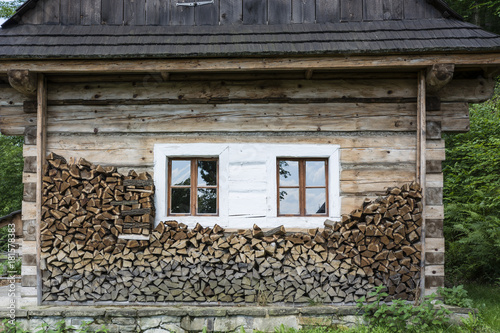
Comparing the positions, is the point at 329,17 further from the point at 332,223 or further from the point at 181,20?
the point at 332,223

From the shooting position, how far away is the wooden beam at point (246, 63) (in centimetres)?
519

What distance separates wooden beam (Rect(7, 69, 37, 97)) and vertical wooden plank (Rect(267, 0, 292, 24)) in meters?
3.69

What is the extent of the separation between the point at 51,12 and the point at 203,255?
183 inches

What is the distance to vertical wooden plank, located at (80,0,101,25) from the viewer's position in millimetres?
6094

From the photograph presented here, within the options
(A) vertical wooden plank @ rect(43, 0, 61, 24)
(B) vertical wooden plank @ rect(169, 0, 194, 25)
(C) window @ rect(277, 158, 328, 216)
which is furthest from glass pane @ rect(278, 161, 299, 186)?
(A) vertical wooden plank @ rect(43, 0, 61, 24)

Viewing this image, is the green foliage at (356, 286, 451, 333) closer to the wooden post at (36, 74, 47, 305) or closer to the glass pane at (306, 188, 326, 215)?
the glass pane at (306, 188, 326, 215)

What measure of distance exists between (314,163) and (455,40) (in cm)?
260

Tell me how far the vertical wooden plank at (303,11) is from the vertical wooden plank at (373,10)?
825mm

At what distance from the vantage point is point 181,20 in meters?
6.12

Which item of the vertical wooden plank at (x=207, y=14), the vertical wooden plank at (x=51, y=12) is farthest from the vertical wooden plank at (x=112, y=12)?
the vertical wooden plank at (x=207, y=14)

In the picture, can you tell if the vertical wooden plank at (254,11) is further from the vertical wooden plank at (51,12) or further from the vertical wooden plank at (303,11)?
the vertical wooden plank at (51,12)

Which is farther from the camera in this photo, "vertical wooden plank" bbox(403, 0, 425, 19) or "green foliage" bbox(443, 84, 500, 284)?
"green foliage" bbox(443, 84, 500, 284)

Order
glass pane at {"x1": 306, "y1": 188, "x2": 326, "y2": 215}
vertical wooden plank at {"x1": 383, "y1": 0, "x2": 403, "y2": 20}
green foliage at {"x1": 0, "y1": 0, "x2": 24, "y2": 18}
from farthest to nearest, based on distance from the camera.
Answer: green foliage at {"x1": 0, "y1": 0, "x2": 24, "y2": 18}
vertical wooden plank at {"x1": 383, "y1": 0, "x2": 403, "y2": 20}
glass pane at {"x1": 306, "y1": 188, "x2": 326, "y2": 215}

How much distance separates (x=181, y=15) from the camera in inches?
241
